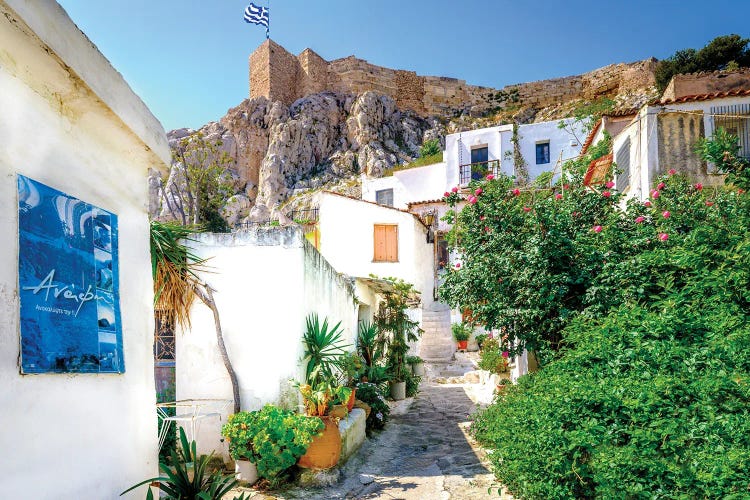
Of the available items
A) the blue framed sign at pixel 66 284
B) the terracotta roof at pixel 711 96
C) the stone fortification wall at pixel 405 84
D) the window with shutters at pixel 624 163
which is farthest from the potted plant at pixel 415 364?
the stone fortification wall at pixel 405 84

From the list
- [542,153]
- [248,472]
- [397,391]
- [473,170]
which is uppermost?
[542,153]

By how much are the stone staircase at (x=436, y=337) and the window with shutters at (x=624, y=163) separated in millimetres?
9389

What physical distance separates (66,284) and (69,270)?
8 cm

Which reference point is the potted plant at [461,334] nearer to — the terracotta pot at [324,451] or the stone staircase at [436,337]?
the stone staircase at [436,337]

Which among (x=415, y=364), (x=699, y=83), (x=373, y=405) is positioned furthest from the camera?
(x=415, y=364)

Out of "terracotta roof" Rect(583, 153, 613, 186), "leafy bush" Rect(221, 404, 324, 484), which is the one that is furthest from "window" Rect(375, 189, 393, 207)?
"leafy bush" Rect(221, 404, 324, 484)

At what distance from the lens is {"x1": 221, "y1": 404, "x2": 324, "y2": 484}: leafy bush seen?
18.8 feet

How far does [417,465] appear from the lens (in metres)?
7.03

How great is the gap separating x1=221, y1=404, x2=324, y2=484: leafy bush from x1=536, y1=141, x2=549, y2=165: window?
23.0 m

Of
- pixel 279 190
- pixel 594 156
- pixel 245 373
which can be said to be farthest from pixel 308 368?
pixel 279 190

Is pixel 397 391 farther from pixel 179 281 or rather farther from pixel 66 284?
pixel 66 284

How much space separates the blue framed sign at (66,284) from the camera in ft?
8.21

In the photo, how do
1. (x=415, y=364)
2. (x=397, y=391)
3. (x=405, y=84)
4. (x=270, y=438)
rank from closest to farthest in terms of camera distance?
(x=270, y=438), (x=397, y=391), (x=415, y=364), (x=405, y=84)

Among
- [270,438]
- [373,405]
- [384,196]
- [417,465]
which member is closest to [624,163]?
[373,405]
